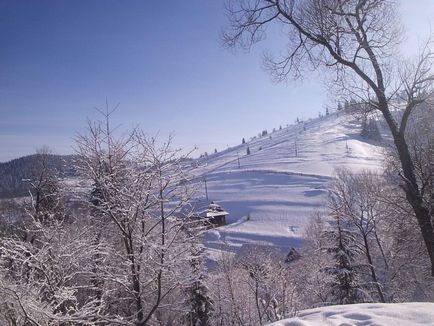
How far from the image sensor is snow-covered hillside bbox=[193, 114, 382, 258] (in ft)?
222

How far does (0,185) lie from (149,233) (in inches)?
5292

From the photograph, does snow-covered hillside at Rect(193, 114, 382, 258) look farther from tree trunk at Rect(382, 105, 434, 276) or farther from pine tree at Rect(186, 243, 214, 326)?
tree trunk at Rect(382, 105, 434, 276)

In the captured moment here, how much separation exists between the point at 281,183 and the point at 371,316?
95.3m

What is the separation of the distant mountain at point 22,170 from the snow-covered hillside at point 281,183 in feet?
99.7

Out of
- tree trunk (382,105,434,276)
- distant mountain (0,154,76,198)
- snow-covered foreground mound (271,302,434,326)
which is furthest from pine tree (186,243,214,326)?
snow-covered foreground mound (271,302,434,326)

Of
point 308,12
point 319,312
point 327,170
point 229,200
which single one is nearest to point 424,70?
point 308,12

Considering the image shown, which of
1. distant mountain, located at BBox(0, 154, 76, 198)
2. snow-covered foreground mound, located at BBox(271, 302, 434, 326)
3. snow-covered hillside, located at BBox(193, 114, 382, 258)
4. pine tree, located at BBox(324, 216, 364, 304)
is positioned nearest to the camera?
snow-covered foreground mound, located at BBox(271, 302, 434, 326)

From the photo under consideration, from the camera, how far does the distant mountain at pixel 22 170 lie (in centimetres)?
1070

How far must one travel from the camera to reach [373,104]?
7898mm

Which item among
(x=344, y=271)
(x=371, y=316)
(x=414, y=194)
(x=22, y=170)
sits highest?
(x=22, y=170)

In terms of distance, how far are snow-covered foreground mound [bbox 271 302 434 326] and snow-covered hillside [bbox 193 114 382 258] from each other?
3701 centimetres

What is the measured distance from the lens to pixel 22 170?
153 ft

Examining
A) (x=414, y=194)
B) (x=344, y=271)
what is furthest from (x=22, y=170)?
(x=414, y=194)

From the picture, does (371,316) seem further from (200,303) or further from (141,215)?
(200,303)
